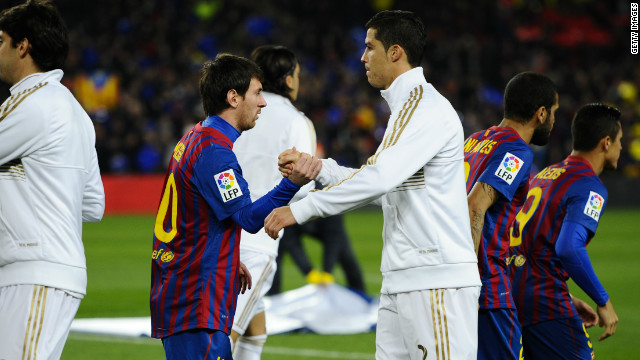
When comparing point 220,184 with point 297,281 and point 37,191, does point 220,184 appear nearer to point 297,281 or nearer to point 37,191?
point 37,191

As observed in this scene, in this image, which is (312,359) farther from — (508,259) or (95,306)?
(95,306)

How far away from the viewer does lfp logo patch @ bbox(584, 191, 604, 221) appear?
4867 mm

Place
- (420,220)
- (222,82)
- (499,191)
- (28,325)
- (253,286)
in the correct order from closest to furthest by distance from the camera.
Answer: (28,325), (420,220), (222,82), (499,191), (253,286)

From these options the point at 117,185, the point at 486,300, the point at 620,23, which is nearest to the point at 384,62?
the point at 486,300

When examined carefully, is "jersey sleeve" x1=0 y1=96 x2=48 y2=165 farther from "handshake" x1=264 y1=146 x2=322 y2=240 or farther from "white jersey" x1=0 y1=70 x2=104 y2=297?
"handshake" x1=264 y1=146 x2=322 y2=240

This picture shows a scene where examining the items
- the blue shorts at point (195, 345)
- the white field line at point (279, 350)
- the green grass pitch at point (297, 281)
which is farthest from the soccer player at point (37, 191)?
the white field line at point (279, 350)

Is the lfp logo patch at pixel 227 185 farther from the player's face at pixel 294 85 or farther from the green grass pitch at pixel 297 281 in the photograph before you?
the green grass pitch at pixel 297 281

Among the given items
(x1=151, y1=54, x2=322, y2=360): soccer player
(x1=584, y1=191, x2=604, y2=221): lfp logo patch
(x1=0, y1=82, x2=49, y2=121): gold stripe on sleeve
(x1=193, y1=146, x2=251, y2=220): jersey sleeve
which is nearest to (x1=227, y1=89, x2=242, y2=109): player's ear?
(x1=151, y1=54, x2=322, y2=360): soccer player

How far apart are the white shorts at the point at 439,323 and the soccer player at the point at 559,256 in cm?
115

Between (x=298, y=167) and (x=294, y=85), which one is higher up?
(x=294, y=85)

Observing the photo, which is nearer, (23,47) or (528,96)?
(23,47)

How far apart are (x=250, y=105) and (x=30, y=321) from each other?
1.44 m

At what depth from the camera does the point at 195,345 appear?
3936mm

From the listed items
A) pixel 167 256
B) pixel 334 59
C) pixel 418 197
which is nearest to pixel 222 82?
pixel 167 256
